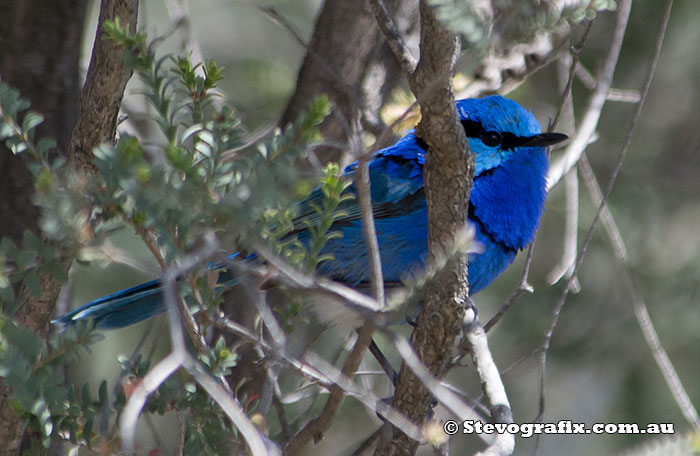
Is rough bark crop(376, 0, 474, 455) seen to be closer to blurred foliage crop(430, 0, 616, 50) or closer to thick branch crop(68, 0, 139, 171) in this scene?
blurred foliage crop(430, 0, 616, 50)

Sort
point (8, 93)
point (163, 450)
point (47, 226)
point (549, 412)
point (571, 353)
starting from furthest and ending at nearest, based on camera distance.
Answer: point (549, 412)
point (571, 353)
point (163, 450)
point (8, 93)
point (47, 226)

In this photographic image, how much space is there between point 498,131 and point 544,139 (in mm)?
211

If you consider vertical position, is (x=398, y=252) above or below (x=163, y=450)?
above

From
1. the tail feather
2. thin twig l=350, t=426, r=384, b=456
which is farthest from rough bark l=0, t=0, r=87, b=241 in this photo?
thin twig l=350, t=426, r=384, b=456

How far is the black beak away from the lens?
11.0ft

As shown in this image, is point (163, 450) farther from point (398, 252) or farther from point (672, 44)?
point (672, 44)

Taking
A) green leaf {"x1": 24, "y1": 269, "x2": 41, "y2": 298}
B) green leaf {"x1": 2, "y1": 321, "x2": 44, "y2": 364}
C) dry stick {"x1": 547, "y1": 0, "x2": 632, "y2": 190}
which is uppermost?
green leaf {"x1": 24, "y1": 269, "x2": 41, "y2": 298}

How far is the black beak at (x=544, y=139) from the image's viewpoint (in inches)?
132

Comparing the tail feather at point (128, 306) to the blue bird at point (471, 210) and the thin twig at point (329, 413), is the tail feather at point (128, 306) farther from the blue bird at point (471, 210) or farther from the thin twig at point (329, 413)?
the thin twig at point (329, 413)

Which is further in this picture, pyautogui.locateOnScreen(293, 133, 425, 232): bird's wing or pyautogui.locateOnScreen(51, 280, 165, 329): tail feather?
pyautogui.locateOnScreen(293, 133, 425, 232): bird's wing

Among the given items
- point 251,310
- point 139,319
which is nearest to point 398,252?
point 251,310

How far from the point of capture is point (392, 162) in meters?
3.65

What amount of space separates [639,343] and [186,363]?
13.0 feet

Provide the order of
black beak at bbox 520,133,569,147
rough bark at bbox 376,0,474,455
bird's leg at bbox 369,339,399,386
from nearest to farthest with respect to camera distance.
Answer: rough bark at bbox 376,0,474,455, black beak at bbox 520,133,569,147, bird's leg at bbox 369,339,399,386
